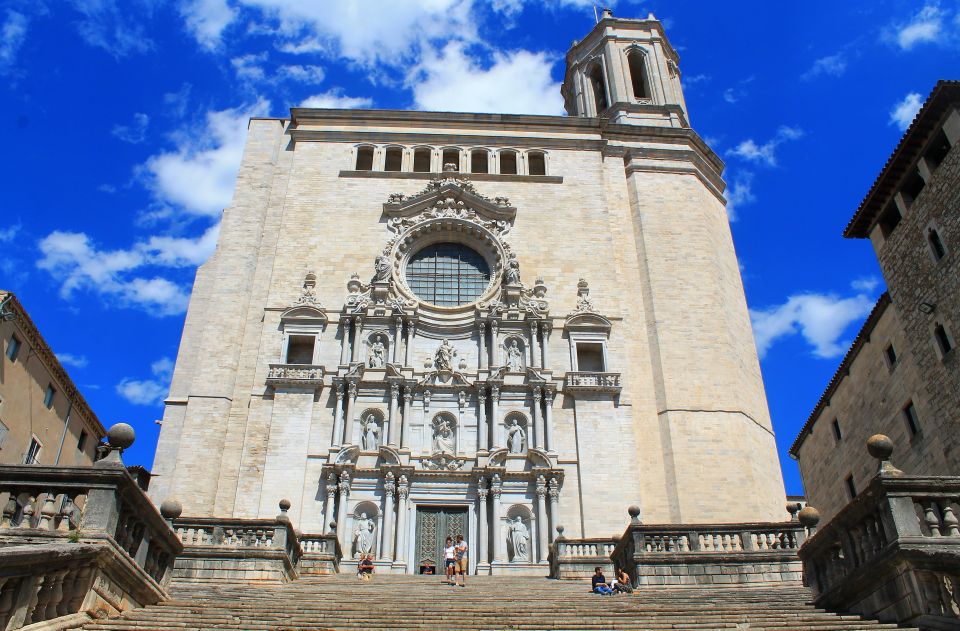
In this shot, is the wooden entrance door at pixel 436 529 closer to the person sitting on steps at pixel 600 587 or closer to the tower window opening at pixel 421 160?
the person sitting on steps at pixel 600 587

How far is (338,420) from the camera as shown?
850 inches

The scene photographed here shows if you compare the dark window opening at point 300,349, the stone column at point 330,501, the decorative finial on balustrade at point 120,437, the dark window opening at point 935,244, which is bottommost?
the decorative finial on balustrade at point 120,437

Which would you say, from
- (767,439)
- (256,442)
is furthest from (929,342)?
(256,442)

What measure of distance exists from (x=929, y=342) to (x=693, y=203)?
8746 millimetres

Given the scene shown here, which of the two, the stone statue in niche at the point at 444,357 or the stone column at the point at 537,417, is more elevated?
the stone statue in niche at the point at 444,357

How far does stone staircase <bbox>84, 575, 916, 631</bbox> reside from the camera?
8.44m

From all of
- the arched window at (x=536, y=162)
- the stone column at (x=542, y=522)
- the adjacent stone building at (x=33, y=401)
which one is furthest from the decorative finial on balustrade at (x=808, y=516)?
A: the adjacent stone building at (x=33, y=401)

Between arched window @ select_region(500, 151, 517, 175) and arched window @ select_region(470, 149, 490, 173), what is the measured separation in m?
0.57

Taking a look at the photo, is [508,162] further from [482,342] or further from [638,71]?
[638,71]

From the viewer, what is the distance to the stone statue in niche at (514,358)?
898 inches

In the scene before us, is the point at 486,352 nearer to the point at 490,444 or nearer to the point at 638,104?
the point at 490,444

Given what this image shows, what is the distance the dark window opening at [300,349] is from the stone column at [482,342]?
455 centimetres

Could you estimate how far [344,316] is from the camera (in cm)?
2341

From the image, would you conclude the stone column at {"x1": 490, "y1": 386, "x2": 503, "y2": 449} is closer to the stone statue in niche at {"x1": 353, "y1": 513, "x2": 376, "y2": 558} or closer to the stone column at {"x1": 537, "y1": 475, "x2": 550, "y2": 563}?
the stone column at {"x1": 537, "y1": 475, "x2": 550, "y2": 563}
